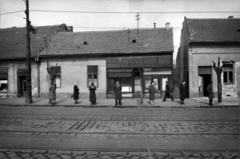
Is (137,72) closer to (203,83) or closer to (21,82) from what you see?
(203,83)

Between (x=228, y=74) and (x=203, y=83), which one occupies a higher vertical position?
(x=228, y=74)

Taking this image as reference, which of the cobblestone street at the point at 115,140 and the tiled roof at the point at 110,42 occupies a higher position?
the tiled roof at the point at 110,42

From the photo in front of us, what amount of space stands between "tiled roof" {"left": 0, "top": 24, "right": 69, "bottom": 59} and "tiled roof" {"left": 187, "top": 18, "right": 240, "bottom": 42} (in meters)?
17.5

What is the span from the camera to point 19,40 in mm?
25281

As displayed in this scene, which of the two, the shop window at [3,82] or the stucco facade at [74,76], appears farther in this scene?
the shop window at [3,82]

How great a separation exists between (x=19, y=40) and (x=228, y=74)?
2578 centimetres

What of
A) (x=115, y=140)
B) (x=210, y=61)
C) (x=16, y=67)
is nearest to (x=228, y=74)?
(x=210, y=61)

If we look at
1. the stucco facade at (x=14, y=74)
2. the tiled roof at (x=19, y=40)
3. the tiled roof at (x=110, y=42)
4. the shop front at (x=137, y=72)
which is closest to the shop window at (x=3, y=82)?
the stucco facade at (x=14, y=74)

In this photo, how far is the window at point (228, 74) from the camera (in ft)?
69.9

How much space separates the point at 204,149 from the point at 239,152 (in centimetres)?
89

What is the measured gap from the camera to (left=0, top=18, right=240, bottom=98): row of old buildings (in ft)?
69.4

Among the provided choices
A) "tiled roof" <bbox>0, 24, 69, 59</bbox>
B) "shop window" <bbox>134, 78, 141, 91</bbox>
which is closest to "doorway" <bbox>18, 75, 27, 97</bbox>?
"tiled roof" <bbox>0, 24, 69, 59</bbox>

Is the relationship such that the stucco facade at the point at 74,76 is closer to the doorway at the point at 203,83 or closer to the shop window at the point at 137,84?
the shop window at the point at 137,84

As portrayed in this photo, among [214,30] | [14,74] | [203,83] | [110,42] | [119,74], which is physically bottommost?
[203,83]
